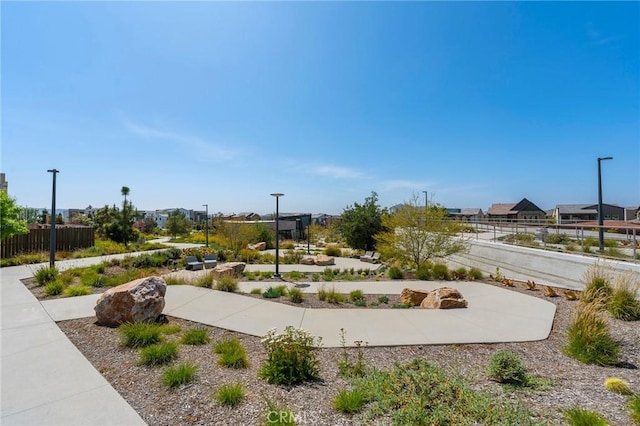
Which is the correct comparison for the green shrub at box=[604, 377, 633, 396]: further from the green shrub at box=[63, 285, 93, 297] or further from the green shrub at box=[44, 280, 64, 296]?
the green shrub at box=[44, 280, 64, 296]

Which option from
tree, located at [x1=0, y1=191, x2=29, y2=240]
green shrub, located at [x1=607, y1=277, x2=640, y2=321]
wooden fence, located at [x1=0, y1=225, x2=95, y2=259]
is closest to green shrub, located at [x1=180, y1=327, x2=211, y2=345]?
green shrub, located at [x1=607, y1=277, x2=640, y2=321]

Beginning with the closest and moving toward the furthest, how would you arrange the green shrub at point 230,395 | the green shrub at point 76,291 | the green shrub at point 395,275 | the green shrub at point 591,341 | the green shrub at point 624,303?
1. the green shrub at point 230,395
2. the green shrub at point 591,341
3. the green shrub at point 624,303
4. the green shrub at point 76,291
5. the green shrub at point 395,275

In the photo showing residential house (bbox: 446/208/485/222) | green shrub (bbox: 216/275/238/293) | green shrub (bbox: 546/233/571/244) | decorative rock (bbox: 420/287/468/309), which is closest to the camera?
decorative rock (bbox: 420/287/468/309)

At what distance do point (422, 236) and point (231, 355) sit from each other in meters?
9.40

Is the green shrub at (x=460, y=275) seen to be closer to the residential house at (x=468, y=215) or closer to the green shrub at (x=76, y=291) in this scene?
the residential house at (x=468, y=215)

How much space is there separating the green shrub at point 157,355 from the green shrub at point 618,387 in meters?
5.41

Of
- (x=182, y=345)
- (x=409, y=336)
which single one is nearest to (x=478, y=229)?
(x=409, y=336)

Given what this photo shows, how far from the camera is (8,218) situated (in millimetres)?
12352

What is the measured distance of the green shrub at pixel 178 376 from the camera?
10.8ft

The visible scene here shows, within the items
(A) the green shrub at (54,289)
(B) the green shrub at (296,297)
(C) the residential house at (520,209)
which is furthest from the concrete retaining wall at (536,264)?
(C) the residential house at (520,209)

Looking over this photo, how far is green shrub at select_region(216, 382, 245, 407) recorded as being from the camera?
2922 mm

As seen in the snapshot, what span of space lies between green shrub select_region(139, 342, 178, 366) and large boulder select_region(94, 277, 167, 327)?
67.7 inches

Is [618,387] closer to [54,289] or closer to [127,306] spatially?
[127,306]

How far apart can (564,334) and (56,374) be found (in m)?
7.89
